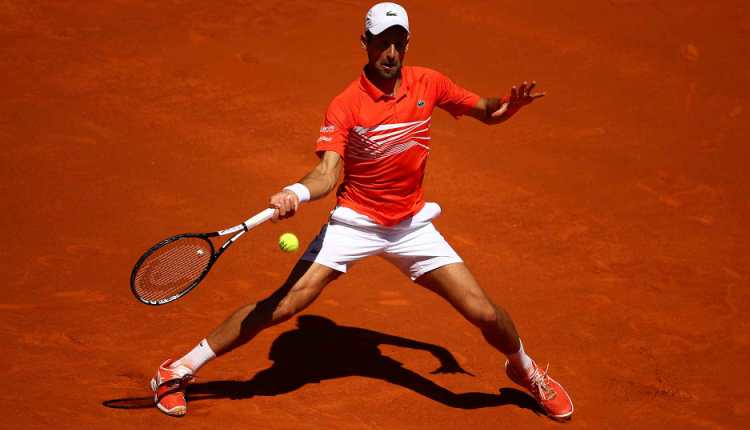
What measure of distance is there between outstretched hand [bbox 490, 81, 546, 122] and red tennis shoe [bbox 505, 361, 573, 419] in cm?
154

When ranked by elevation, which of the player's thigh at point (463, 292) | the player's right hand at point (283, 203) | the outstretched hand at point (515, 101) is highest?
the outstretched hand at point (515, 101)

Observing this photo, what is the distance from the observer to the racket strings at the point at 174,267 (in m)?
5.46

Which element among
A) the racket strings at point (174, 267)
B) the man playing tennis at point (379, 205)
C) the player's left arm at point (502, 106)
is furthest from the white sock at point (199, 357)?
the player's left arm at point (502, 106)

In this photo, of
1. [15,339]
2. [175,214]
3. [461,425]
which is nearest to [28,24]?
[175,214]

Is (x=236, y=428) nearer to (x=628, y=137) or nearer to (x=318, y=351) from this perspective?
(x=318, y=351)

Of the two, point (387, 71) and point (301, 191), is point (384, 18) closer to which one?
point (387, 71)

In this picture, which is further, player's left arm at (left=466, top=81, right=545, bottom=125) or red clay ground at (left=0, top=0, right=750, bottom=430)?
red clay ground at (left=0, top=0, right=750, bottom=430)

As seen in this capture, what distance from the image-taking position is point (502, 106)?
→ 5.88 m

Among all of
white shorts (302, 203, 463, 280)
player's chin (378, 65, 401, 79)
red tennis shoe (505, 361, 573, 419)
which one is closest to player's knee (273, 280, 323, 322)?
white shorts (302, 203, 463, 280)

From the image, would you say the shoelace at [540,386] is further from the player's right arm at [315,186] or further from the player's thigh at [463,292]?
the player's right arm at [315,186]

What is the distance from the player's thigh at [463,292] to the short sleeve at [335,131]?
3.09ft

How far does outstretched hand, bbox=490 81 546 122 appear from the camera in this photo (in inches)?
226

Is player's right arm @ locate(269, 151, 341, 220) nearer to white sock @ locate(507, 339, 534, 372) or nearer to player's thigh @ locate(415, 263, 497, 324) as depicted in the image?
player's thigh @ locate(415, 263, 497, 324)

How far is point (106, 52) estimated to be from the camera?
10.7 m
